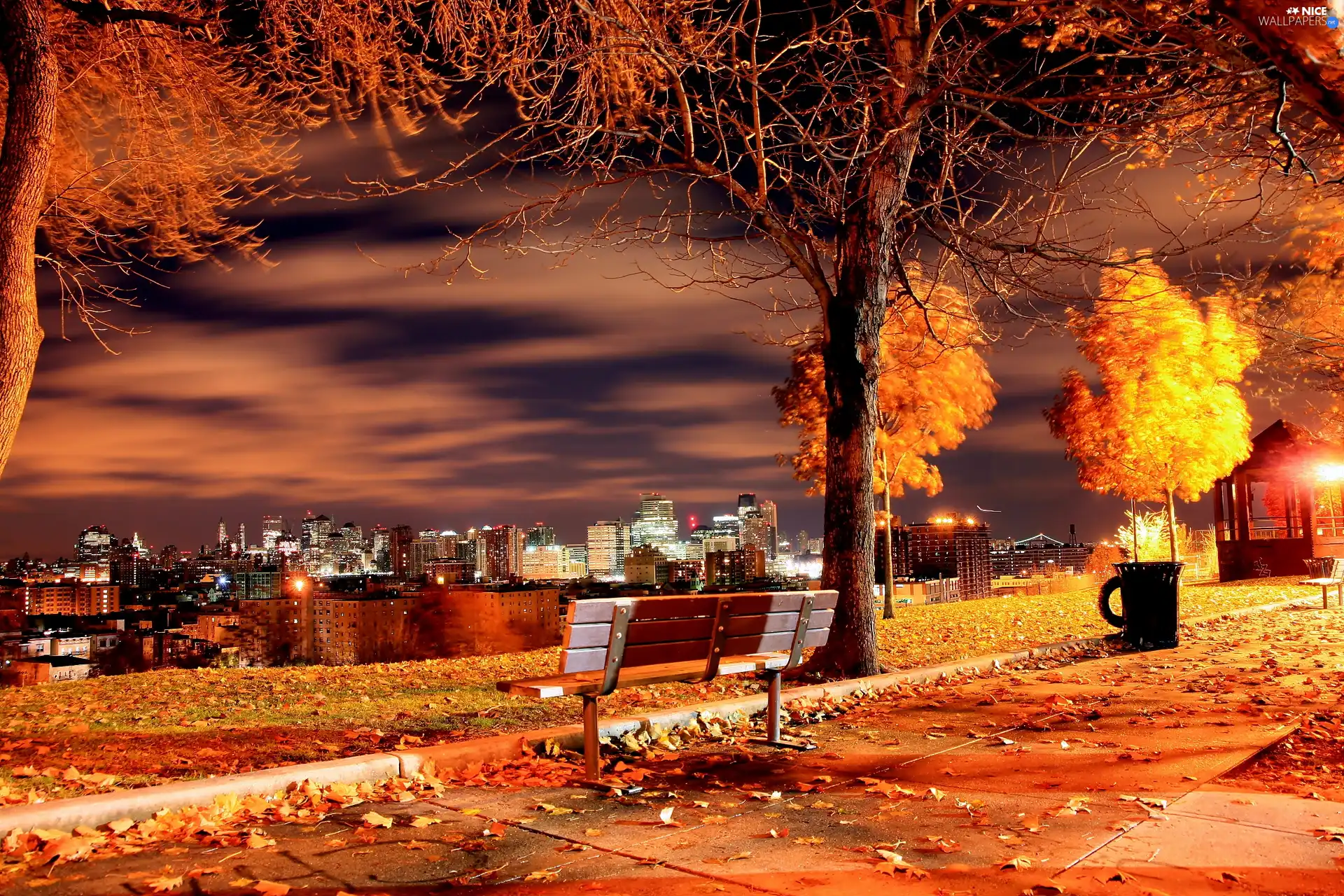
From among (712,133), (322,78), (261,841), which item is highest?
(322,78)

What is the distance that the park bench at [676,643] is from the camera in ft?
17.7

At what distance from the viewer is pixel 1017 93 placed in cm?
947

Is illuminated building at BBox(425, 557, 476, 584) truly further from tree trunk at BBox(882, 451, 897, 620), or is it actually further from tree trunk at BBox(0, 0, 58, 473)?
tree trunk at BBox(0, 0, 58, 473)

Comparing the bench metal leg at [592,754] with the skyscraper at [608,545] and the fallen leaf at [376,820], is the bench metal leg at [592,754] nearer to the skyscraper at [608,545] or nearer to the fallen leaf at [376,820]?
the fallen leaf at [376,820]

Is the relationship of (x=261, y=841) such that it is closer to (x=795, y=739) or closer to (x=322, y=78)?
(x=795, y=739)

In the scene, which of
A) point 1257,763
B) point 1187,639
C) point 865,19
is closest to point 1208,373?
point 1187,639

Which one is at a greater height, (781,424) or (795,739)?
(781,424)

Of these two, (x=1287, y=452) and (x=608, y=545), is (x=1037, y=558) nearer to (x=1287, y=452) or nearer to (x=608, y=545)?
(x=1287, y=452)

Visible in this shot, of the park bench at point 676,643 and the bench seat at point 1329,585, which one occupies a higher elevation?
the park bench at point 676,643

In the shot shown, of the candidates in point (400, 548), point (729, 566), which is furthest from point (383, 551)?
point (729, 566)

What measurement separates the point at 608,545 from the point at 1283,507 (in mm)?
95169

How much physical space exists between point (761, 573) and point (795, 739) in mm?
26043

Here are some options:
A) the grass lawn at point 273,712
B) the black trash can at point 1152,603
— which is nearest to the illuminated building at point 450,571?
the grass lawn at point 273,712

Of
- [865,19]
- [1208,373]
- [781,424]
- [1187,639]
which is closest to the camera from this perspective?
[865,19]
